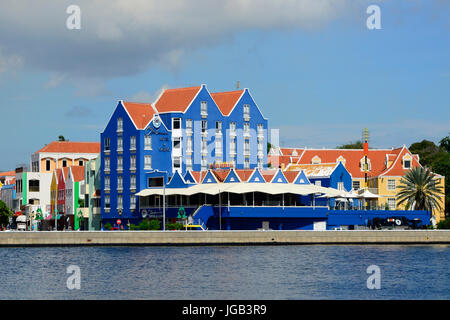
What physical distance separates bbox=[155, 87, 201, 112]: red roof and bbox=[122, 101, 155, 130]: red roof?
1.81 meters

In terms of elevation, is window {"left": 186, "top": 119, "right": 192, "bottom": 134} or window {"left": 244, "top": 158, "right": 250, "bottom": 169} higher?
window {"left": 186, "top": 119, "right": 192, "bottom": 134}

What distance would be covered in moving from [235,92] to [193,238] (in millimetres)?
42629

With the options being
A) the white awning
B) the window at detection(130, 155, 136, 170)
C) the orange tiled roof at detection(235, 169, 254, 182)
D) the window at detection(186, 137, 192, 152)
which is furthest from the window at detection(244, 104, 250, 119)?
the window at detection(130, 155, 136, 170)

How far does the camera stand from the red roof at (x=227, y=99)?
139m

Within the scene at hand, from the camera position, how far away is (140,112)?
133625 millimetres

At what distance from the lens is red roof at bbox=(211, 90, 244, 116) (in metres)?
139

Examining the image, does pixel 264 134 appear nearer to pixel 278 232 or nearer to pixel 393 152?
pixel 393 152

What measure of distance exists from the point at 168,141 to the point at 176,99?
7.70 m

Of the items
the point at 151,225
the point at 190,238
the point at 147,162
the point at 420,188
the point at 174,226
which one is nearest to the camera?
the point at 190,238

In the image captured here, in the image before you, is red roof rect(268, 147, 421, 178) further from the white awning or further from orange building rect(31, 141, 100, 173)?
orange building rect(31, 141, 100, 173)

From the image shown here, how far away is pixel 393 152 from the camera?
504 feet

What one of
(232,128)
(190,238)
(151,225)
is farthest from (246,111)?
(190,238)

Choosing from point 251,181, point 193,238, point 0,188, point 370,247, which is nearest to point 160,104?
point 251,181

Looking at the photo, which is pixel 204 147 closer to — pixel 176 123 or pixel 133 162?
pixel 176 123
